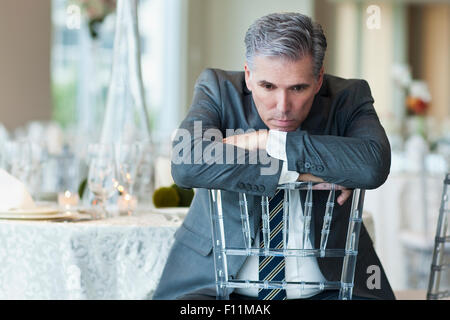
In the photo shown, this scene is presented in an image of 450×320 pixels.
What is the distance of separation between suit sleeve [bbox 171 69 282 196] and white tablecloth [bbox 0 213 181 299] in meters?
0.55

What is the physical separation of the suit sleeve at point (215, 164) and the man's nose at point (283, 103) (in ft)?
0.42

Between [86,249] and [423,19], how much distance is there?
15.3 meters

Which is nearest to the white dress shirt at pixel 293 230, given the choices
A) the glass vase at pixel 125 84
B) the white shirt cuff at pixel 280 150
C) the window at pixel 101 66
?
the white shirt cuff at pixel 280 150

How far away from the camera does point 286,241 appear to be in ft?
5.78

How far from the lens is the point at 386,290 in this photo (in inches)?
84.4

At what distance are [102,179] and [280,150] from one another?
96 cm

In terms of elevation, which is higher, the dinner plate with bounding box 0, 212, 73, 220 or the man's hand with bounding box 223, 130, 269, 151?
the man's hand with bounding box 223, 130, 269, 151

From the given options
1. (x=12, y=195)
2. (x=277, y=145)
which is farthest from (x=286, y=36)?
(x=12, y=195)

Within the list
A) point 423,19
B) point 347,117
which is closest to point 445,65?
point 423,19

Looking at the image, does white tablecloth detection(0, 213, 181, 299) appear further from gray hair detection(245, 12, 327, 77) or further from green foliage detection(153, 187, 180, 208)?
gray hair detection(245, 12, 327, 77)

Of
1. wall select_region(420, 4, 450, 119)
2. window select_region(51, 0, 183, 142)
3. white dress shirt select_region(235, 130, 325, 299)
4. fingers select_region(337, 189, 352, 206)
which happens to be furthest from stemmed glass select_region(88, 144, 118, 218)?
wall select_region(420, 4, 450, 119)

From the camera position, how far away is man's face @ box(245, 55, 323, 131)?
6.12 feet

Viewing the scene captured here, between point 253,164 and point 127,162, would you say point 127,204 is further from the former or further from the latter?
point 253,164
